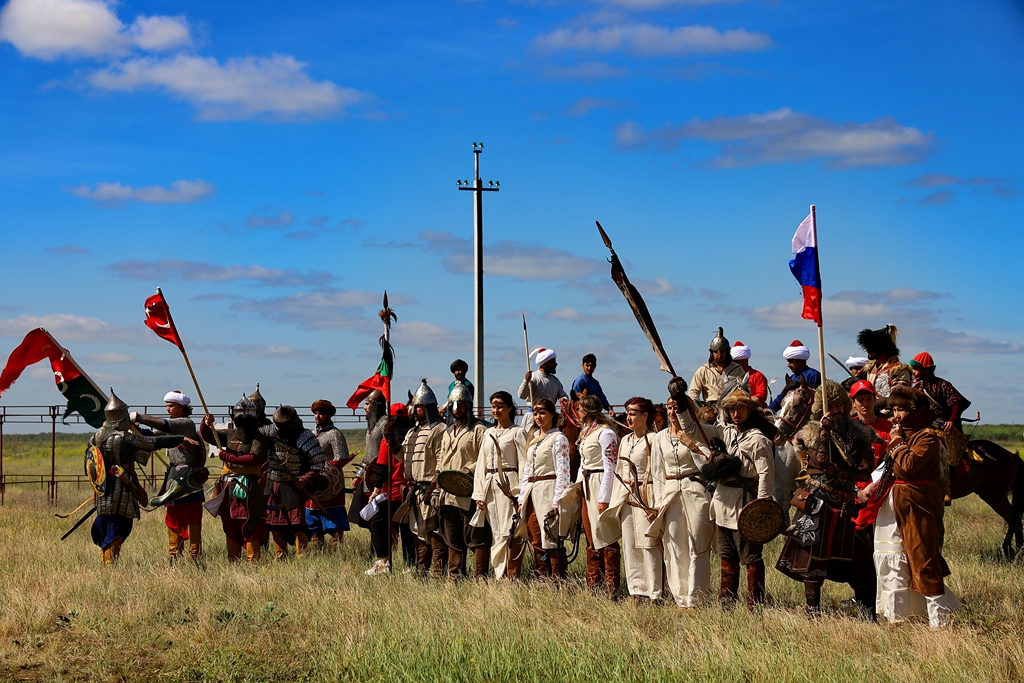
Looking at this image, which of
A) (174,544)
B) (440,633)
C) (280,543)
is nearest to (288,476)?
(280,543)

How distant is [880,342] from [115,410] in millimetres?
8398

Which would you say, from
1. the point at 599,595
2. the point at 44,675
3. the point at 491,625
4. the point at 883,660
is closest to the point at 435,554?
the point at 599,595

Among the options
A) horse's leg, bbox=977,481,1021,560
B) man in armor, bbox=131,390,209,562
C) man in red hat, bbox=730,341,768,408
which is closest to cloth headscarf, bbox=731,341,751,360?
man in red hat, bbox=730,341,768,408

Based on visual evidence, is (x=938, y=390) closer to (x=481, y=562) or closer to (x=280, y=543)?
(x=481, y=562)

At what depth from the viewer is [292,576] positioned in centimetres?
1133

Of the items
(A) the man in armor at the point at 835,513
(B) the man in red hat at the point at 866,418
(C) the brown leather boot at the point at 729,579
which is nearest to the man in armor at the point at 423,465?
(C) the brown leather boot at the point at 729,579

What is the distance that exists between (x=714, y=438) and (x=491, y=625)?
7.87 feet

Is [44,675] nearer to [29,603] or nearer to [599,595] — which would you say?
[29,603]

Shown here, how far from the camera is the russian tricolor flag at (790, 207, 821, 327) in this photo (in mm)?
9523

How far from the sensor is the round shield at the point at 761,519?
28.0 feet

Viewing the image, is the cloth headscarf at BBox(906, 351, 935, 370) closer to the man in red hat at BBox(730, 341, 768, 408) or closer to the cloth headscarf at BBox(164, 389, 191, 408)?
the man in red hat at BBox(730, 341, 768, 408)

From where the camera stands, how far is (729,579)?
9.05 metres

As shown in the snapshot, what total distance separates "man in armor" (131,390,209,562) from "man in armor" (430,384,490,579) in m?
3.01

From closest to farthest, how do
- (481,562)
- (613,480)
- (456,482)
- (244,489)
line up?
1. (613,480)
2. (481,562)
3. (456,482)
4. (244,489)
